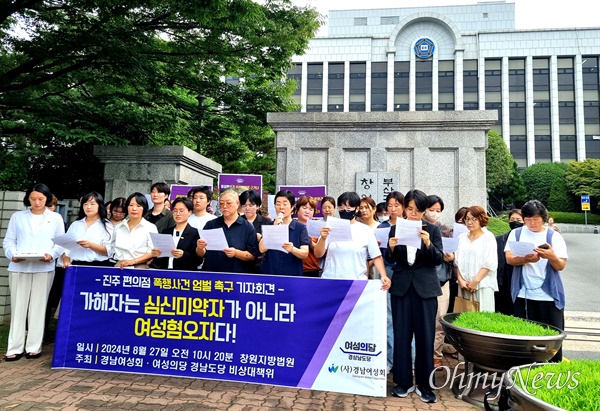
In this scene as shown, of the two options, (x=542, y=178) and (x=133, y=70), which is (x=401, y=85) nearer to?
(x=542, y=178)

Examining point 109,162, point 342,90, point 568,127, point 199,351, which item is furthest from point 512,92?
point 199,351

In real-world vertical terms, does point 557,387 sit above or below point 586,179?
below

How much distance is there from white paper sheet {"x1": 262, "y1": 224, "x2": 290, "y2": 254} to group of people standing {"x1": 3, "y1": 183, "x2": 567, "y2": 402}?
0.24 feet

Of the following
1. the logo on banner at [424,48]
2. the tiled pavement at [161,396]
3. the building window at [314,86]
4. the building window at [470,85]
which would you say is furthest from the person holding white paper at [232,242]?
the logo on banner at [424,48]

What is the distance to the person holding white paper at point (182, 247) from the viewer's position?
4.31m

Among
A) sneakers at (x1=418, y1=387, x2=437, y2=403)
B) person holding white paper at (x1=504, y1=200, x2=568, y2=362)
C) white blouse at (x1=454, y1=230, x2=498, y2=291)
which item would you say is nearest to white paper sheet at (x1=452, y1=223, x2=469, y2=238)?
white blouse at (x1=454, y1=230, x2=498, y2=291)

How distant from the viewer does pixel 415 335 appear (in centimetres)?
379

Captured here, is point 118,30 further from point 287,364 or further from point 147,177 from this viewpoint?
point 287,364

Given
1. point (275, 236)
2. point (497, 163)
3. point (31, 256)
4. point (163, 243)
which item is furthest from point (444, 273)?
point (497, 163)

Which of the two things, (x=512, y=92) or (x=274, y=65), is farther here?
(x=512, y=92)

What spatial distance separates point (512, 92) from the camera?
48.4 metres

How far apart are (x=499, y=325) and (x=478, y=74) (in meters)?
53.0

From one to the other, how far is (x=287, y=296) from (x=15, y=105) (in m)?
8.16

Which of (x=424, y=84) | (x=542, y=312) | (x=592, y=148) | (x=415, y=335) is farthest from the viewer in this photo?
(x=424, y=84)
